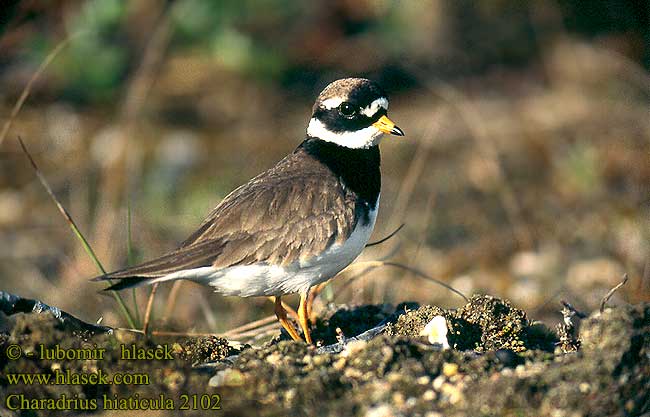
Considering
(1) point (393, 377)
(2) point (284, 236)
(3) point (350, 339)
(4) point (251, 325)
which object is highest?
(2) point (284, 236)

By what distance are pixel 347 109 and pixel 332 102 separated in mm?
96

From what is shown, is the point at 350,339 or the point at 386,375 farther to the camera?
the point at 350,339

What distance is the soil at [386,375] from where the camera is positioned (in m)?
3.43

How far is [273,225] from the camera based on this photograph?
4.86 metres

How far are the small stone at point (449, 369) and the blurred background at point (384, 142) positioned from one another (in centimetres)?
358

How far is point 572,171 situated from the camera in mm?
9141

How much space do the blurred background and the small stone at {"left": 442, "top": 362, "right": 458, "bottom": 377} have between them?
3579mm

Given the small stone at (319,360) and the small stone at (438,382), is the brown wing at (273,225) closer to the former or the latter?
the small stone at (319,360)

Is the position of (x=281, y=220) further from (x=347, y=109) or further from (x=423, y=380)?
(x=423, y=380)

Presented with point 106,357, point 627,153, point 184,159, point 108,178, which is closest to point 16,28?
point 108,178

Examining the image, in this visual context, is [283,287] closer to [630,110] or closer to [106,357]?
[106,357]

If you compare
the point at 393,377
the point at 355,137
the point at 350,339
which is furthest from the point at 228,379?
the point at 355,137

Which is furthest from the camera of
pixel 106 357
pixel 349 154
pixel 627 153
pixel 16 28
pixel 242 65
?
pixel 242 65

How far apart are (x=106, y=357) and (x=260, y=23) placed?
7260 mm
